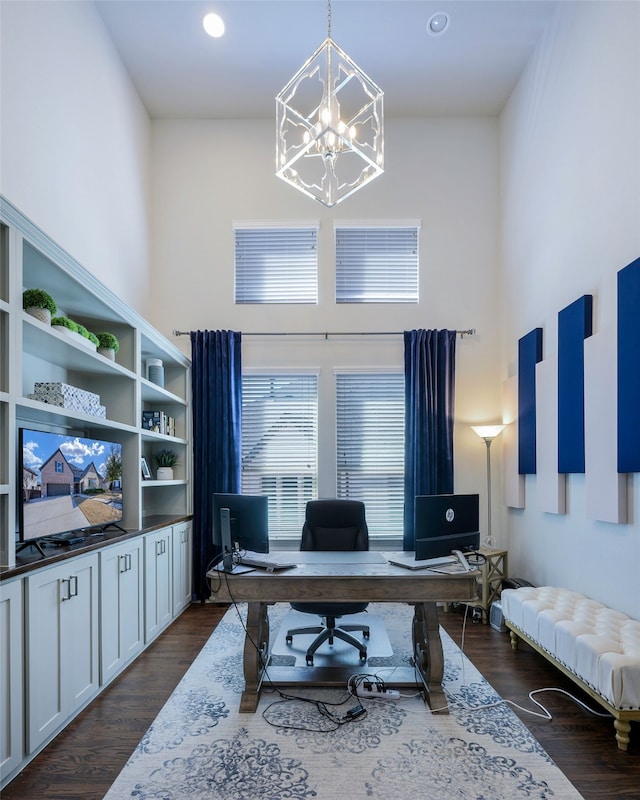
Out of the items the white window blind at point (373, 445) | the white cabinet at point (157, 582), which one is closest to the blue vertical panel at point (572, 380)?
the white window blind at point (373, 445)

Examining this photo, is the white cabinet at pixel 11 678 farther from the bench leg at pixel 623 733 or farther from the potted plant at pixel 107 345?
the bench leg at pixel 623 733

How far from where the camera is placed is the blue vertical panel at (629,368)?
9.83 feet

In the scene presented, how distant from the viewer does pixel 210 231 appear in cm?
558

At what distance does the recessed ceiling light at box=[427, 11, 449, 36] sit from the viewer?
433 centimetres

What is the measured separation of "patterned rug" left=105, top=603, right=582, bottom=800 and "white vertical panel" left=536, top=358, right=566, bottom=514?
149 cm

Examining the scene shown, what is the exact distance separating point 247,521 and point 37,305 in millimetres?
1591

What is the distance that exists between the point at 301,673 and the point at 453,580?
1.14 m

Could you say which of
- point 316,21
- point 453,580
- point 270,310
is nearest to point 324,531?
point 453,580

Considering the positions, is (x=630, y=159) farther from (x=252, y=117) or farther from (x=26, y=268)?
(x=252, y=117)

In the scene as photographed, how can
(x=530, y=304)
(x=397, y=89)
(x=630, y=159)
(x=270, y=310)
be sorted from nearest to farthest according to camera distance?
(x=630, y=159), (x=530, y=304), (x=397, y=89), (x=270, y=310)

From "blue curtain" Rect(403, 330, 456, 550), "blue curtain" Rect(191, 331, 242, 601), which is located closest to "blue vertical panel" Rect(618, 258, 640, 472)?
"blue curtain" Rect(403, 330, 456, 550)

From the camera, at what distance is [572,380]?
380 centimetres

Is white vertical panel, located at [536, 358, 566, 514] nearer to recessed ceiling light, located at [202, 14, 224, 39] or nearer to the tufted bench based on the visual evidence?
the tufted bench

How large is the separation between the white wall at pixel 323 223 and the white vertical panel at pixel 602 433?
79.2 inches
